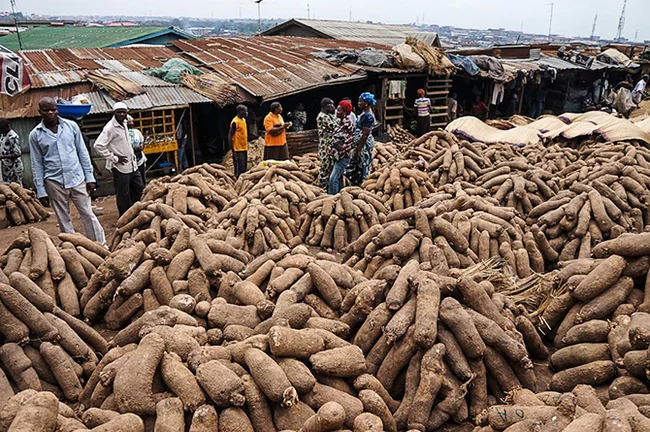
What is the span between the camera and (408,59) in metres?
17.1

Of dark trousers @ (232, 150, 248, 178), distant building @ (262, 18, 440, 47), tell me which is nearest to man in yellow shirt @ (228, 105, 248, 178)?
dark trousers @ (232, 150, 248, 178)

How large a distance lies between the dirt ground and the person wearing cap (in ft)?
3.08

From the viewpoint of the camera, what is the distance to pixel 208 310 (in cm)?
425

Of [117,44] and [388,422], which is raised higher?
[117,44]

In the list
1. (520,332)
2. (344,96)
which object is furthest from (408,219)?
(344,96)

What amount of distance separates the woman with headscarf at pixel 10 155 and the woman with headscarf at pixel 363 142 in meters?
6.95

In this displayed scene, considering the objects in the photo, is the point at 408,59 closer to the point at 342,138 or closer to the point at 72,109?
the point at 342,138

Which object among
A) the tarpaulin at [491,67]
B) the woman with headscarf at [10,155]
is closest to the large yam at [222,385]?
the woman with headscarf at [10,155]

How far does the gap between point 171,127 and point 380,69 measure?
7.50m

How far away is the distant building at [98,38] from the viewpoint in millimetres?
22594

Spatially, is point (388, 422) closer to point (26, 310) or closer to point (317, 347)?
point (317, 347)

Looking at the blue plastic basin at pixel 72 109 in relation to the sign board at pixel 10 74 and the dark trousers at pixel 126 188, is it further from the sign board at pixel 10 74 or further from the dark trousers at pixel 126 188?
the dark trousers at pixel 126 188

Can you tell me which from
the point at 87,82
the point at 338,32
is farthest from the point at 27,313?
the point at 338,32

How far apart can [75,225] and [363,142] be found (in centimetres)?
588
